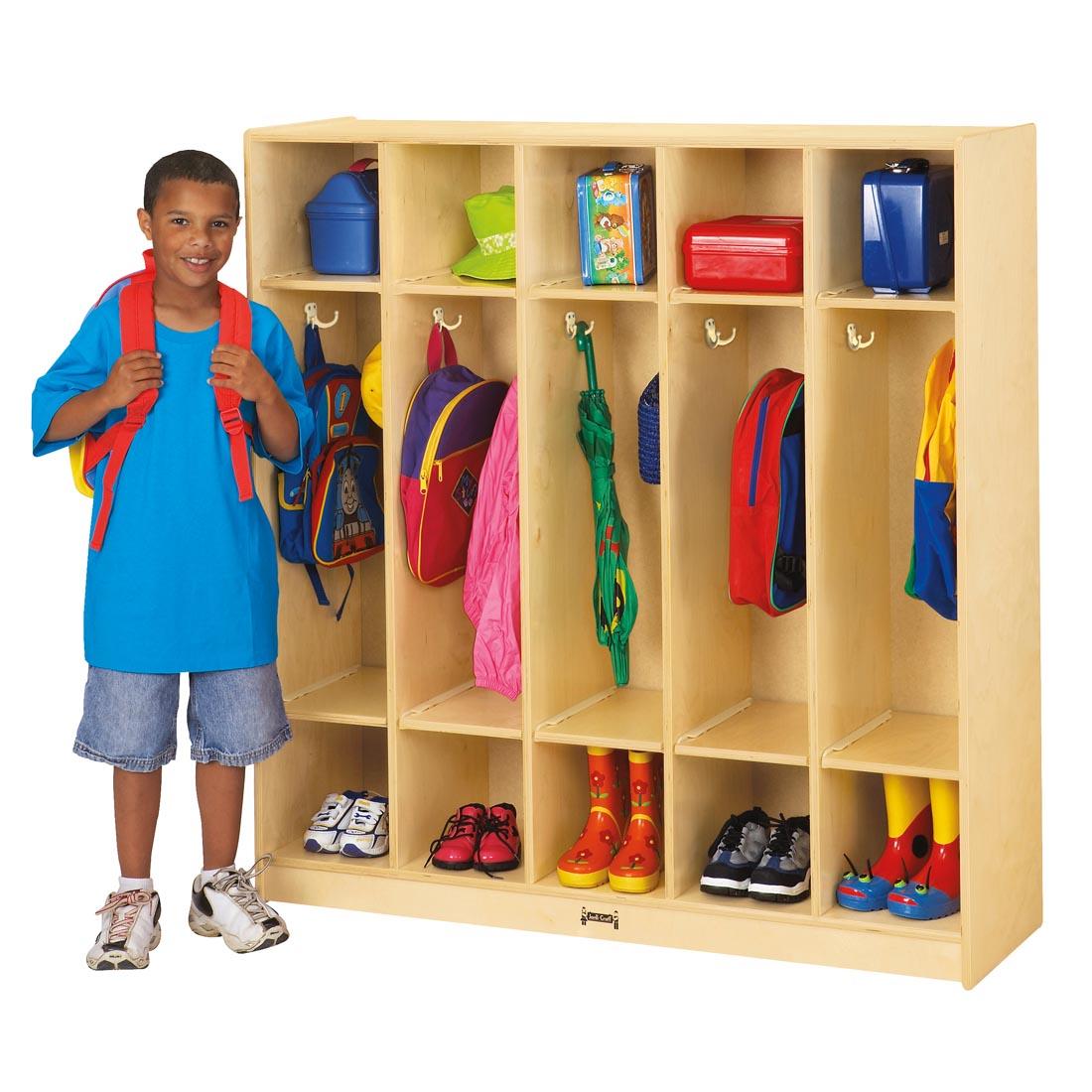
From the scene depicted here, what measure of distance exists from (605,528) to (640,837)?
74cm

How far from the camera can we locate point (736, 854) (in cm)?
598

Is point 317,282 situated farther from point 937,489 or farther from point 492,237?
point 937,489

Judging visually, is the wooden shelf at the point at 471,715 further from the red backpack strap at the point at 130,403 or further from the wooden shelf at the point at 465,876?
the red backpack strap at the point at 130,403

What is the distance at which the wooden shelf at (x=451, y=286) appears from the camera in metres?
5.93

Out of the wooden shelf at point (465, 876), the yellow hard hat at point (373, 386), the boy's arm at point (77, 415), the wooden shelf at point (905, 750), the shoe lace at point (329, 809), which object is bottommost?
the wooden shelf at point (465, 876)

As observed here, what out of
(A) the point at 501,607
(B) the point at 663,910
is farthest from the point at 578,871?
(A) the point at 501,607

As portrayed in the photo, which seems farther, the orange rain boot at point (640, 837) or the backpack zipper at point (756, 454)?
the orange rain boot at point (640, 837)

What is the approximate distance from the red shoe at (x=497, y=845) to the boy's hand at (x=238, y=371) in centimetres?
121

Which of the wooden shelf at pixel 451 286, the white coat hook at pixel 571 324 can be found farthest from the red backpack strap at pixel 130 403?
the white coat hook at pixel 571 324

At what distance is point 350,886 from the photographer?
6.26m

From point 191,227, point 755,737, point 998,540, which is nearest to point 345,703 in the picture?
point 755,737

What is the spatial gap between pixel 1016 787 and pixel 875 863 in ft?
1.23

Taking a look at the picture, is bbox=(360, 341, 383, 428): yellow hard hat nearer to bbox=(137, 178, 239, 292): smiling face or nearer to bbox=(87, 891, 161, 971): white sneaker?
bbox=(137, 178, 239, 292): smiling face

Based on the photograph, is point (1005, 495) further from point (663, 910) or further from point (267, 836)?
point (267, 836)
